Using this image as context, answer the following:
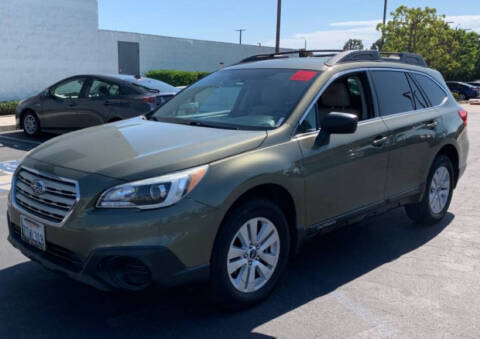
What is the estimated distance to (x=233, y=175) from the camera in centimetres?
343

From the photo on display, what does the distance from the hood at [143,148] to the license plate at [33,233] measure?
42cm

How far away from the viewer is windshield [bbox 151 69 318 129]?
418 centimetres

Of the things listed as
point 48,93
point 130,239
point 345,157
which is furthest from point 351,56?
point 48,93

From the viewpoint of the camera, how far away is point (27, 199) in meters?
3.58

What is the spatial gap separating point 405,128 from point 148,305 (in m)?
2.87

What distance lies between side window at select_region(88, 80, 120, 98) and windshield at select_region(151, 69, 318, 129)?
5861mm

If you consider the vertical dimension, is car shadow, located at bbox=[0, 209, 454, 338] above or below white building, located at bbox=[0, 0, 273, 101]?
below

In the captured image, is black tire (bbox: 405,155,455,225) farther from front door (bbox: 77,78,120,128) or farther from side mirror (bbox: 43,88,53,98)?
side mirror (bbox: 43,88,53,98)

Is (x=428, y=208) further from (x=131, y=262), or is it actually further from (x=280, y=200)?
(x=131, y=262)

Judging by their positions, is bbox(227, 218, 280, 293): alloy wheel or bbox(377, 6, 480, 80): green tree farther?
bbox(377, 6, 480, 80): green tree

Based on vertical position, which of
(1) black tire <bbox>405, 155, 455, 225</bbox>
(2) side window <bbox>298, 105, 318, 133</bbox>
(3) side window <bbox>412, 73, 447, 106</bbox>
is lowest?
(1) black tire <bbox>405, 155, 455, 225</bbox>

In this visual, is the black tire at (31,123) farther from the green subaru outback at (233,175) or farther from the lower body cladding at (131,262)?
the lower body cladding at (131,262)

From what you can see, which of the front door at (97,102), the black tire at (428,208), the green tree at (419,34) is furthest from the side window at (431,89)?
the green tree at (419,34)

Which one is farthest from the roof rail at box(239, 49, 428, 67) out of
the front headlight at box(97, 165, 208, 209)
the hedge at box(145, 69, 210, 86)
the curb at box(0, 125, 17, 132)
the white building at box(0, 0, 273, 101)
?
the hedge at box(145, 69, 210, 86)
